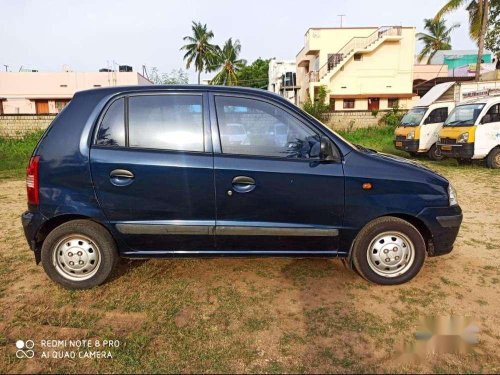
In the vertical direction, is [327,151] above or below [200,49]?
below

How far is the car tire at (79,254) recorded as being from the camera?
127 inches

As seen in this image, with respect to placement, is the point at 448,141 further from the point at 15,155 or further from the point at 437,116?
the point at 15,155

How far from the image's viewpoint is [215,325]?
2811 millimetres

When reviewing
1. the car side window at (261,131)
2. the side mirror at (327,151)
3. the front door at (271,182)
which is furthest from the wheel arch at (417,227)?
the car side window at (261,131)

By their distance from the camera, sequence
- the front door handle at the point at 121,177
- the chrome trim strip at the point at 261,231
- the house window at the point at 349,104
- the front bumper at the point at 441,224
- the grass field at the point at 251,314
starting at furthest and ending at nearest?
1. the house window at the point at 349,104
2. the front bumper at the point at 441,224
3. the chrome trim strip at the point at 261,231
4. the front door handle at the point at 121,177
5. the grass field at the point at 251,314

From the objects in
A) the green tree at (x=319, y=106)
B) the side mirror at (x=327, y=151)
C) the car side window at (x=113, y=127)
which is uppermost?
the green tree at (x=319, y=106)

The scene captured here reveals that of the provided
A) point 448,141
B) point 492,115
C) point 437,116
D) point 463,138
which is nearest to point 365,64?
point 437,116

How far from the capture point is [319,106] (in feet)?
76.6

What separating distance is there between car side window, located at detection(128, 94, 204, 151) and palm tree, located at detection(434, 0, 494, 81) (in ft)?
70.4

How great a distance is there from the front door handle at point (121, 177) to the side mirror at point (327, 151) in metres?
1.67

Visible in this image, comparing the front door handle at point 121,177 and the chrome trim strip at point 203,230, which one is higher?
the front door handle at point 121,177

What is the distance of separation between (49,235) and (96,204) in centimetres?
54

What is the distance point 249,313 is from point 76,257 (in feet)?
5.46

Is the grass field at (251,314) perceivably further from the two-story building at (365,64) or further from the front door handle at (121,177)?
the two-story building at (365,64)
